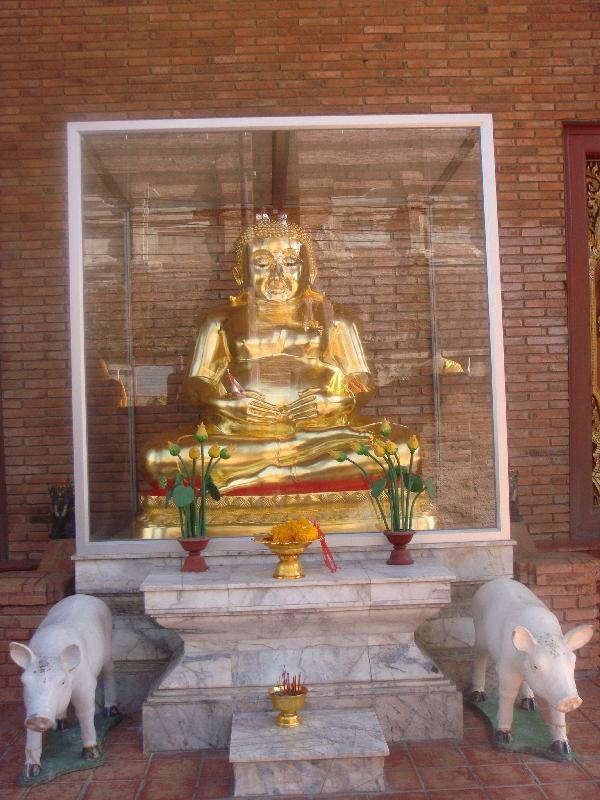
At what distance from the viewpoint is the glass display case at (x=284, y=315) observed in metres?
4.47

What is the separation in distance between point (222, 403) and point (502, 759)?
2.65 metres

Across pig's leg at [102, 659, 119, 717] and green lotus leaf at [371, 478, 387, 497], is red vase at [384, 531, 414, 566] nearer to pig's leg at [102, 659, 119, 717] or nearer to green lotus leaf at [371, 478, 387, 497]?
green lotus leaf at [371, 478, 387, 497]

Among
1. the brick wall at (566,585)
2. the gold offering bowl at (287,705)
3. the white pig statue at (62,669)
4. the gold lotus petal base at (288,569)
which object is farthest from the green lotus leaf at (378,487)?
the white pig statue at (62,669)

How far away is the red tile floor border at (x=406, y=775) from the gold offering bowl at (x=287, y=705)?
0.28 m

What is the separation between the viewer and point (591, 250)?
6113 mm

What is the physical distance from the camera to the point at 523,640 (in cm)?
336

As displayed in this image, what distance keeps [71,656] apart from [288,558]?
3.22 feet

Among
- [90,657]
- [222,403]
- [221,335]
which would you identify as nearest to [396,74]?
[221,335]

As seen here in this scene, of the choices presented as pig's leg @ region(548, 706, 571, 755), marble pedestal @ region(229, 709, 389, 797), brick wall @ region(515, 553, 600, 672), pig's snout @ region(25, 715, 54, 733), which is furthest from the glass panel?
marble pedestal @ region(229, 709, 389, 797)

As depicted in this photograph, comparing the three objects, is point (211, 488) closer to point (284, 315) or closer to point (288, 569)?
point (288, 569)

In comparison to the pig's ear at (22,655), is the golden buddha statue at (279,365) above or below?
above

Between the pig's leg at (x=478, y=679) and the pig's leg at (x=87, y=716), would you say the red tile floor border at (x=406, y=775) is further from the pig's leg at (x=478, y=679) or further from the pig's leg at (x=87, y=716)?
the pig's leg at (x=478, y=679)

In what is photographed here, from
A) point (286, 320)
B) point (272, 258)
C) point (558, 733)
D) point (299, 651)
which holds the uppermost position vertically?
point (272, 258)

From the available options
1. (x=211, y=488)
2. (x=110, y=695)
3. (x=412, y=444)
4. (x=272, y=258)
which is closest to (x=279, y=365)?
(x=272, y=258)
